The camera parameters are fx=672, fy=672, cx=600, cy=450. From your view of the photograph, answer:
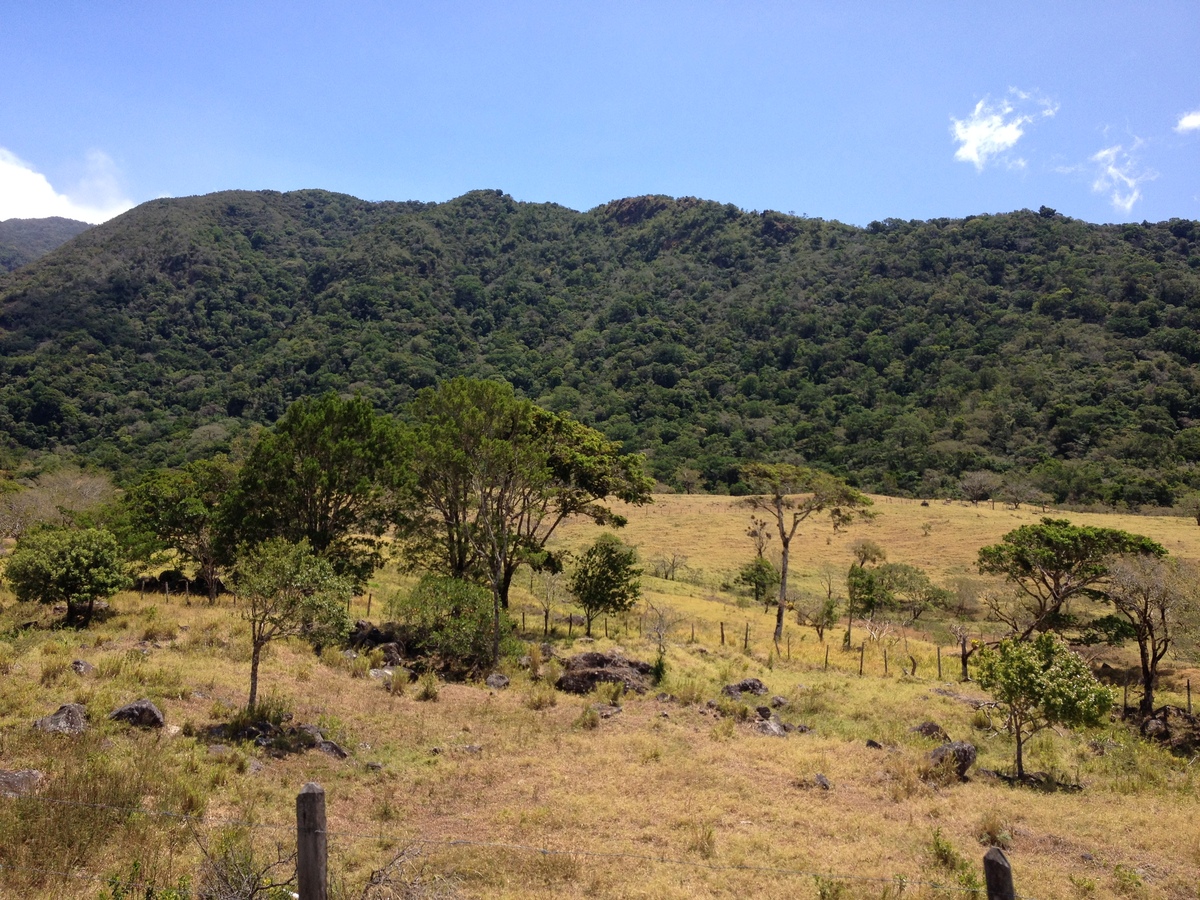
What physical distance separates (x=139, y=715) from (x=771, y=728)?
13.9 metres

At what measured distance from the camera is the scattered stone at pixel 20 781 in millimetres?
8646

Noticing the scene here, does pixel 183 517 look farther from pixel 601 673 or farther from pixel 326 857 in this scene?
pixel 326 857

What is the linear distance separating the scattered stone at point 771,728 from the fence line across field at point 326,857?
7.91 meters

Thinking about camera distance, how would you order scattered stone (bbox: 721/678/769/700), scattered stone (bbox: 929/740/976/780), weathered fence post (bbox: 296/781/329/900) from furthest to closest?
scattered stone (bbox: 721/678/769/700) < scattered stone (bbox: 929/740/976/780) < weathered fence post (bbox: 296/781/329/900)

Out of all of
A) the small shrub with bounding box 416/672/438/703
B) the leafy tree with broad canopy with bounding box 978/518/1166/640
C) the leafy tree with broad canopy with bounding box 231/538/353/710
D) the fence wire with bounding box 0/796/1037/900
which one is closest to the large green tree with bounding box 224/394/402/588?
the small shrub with bounding box 416/672/438/703

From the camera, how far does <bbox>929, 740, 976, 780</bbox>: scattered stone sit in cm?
1404

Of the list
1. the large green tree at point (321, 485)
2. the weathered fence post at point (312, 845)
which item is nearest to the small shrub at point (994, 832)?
the weathered fence post at point (312, 845)

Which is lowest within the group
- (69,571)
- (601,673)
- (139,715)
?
(601,673)

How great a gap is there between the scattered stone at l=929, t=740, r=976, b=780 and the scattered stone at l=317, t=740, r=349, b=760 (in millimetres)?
12110

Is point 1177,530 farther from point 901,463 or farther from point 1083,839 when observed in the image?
point 1083,839

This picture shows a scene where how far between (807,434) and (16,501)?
332ft

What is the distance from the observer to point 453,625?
70.2 ft

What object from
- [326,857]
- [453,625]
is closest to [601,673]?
[453,625]

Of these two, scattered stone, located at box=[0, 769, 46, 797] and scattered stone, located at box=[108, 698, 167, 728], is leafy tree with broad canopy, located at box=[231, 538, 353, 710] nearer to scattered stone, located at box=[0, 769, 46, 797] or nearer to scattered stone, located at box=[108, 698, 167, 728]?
scattered stone, located at box=[108, 698, 167, 728]
